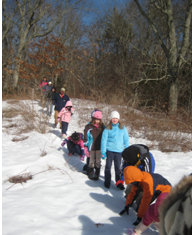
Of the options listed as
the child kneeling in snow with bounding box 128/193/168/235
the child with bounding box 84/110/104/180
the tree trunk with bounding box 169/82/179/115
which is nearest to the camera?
the child kneeling in snow with bounding box 128/193/168/235

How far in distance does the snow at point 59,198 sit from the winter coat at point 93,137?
0.75 meters

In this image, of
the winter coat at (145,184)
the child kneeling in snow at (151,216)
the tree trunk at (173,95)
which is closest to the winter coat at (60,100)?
the winter coat at (145,184)

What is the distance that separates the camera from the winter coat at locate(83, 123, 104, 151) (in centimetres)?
420

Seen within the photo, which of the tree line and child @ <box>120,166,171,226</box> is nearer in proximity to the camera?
child @ <box>120,166,171,226</box>

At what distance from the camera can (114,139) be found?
386 cm

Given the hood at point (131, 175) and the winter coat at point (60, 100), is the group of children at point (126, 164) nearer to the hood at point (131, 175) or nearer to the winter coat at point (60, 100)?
the hood at point (131, 175)

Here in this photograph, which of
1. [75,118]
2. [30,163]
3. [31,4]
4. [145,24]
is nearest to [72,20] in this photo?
[31,4]

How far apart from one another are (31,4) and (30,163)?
62.3ft

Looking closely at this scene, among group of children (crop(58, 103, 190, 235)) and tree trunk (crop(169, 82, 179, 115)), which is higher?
tree trunk (crop(169, 82, 179, 115))

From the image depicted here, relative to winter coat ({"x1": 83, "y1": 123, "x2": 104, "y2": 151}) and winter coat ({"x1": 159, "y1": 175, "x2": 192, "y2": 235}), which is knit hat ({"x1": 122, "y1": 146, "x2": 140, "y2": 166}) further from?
winter coat ({"x1": 159, "y1": 175, "x2": 192, "y2": 235})

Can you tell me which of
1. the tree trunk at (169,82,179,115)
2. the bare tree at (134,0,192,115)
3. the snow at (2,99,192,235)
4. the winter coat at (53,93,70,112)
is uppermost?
the bare tree at (134,0,192,115)

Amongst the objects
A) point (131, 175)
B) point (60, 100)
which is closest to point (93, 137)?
point (131, 175)

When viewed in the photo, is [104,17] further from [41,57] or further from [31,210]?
[31,210]

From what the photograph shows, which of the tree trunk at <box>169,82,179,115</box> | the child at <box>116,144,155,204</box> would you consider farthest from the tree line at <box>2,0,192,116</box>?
the child at <box>116,144,155,204</box>
